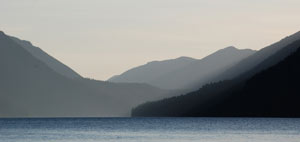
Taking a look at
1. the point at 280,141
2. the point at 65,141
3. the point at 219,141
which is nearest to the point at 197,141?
the point at 219,141

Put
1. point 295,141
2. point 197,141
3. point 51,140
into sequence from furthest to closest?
1. point 51,140
2. point 197,141
3. point 295,141

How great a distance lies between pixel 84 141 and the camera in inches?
5674

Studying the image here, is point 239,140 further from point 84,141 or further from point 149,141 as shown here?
point 84,141

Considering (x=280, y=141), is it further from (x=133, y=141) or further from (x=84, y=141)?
(x=84, y=141)

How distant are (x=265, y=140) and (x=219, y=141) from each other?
804 cm

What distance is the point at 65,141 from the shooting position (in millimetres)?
143250

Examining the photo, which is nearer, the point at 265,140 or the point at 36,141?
the point at 265,140

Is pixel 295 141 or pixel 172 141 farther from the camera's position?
pixel 172 141

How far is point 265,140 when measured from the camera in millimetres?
136500

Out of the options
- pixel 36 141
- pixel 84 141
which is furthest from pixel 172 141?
pixel 36 141

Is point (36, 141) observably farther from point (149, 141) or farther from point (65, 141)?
point (149, 141)

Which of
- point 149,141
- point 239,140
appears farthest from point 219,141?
point 149,141

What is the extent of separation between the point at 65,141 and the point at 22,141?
8.81 m

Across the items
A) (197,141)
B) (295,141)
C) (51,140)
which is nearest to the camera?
(295,141)
